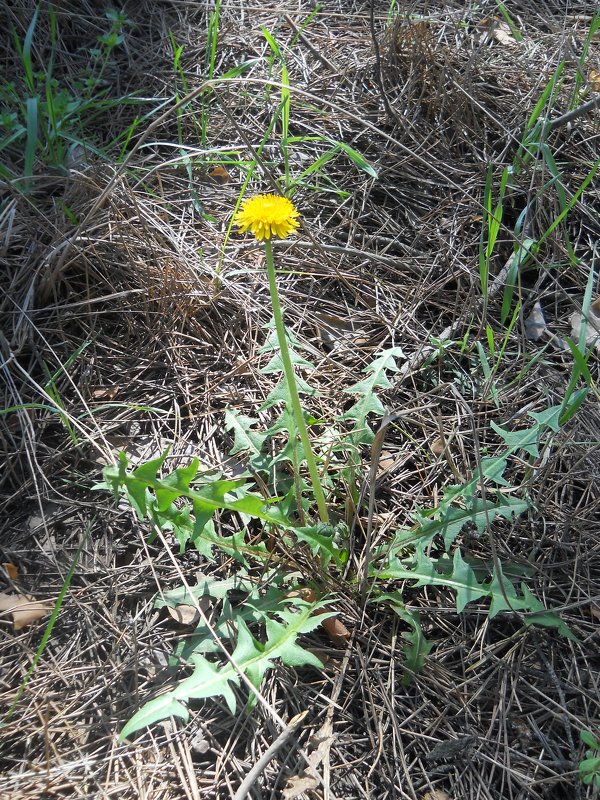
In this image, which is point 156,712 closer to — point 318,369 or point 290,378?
point 290,378

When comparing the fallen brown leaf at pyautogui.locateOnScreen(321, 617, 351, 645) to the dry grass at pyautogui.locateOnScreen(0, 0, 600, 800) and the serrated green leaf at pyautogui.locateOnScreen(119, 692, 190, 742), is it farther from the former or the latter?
the serrated green leaf at pyautogui.locateOnScreen(119, 692, 190, 742)

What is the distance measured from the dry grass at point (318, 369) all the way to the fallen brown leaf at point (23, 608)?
0.13 feet

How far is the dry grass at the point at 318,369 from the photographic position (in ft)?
4.87

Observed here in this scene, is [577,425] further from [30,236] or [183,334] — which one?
[30,236]

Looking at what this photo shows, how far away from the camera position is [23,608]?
5.55 feet

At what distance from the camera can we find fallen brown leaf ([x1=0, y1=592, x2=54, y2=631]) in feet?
5.48

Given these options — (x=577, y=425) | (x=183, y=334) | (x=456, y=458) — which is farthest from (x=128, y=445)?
(x=577, y=425)

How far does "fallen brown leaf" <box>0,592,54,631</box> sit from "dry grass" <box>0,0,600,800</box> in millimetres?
40

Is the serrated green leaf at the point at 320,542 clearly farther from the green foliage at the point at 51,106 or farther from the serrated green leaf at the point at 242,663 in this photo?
the green foliage at the point at 51,106

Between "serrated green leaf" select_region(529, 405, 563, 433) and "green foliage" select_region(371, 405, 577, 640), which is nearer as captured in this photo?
"green foliage" select_region(371, 405, 577, 640)

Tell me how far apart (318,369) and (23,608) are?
1.10m

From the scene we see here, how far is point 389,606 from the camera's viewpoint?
167 centimetres

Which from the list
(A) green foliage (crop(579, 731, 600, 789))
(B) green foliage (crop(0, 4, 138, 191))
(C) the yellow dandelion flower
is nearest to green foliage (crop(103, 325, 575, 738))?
(A) green foliage (crop(579, 731, 600, 789))

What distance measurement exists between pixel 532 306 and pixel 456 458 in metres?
0.69
